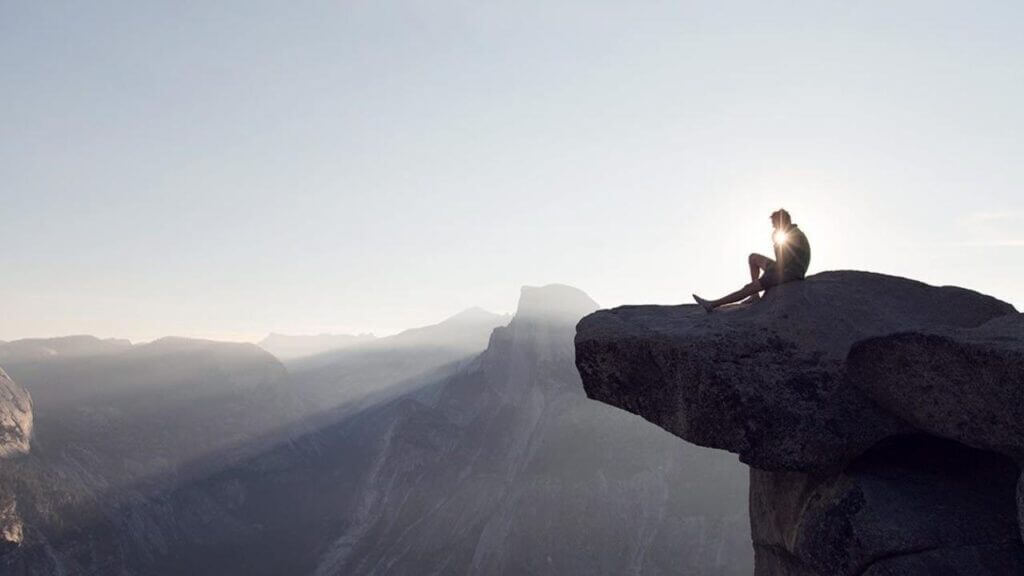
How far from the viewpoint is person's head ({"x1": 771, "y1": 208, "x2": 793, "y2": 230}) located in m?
13.4

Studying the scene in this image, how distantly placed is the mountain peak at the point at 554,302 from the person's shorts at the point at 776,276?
320 feet

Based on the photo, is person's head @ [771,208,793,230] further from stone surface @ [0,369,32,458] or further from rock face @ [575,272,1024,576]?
stone surface @ [0,369,32,458]

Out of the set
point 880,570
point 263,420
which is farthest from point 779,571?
point 263,420

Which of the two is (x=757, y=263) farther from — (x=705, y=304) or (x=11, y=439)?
(x=11, y=439)

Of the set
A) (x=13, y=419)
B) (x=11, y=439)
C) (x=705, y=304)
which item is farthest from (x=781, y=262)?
(x=13, y=419)

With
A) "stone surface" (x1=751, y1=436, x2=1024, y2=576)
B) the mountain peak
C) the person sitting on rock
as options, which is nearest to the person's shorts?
the person sitting on rock

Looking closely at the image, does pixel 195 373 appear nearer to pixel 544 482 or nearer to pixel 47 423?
pixel 47 423

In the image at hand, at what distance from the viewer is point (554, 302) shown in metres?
120

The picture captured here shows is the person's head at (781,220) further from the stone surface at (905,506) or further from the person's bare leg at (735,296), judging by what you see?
the stone surface at (905,506)

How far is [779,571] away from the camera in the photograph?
12.5 m

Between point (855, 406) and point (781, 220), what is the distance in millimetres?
5030

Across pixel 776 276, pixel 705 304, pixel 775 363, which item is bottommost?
pixel 775 363

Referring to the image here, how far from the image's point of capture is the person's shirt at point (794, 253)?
1313 centimetres

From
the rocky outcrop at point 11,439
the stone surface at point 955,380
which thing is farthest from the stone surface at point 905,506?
the rocky outcrop at point 11,439
